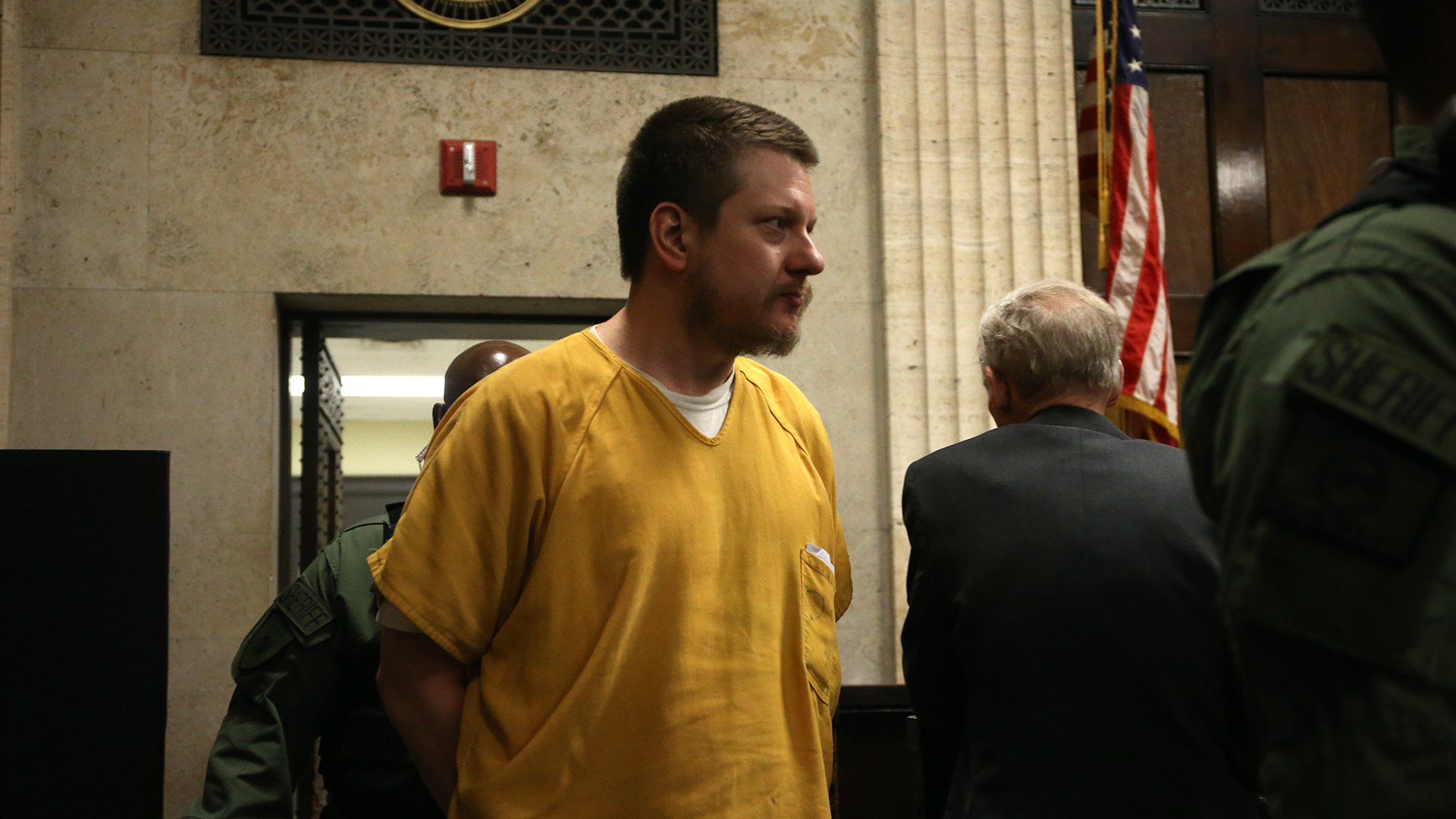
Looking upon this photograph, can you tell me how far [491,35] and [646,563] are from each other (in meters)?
3.44

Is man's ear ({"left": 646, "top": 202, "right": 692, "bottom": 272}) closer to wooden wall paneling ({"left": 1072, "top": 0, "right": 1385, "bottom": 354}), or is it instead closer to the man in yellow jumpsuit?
the man in yellow jumpsuit

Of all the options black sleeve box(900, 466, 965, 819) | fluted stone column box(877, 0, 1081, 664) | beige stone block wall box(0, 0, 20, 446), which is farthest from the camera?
fluted stone column box(877, 0, 1081, 664)

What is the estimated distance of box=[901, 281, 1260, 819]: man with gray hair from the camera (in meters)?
1.92

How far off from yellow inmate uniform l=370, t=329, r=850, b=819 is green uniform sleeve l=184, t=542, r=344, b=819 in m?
0.71

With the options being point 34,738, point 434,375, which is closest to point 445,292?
point 34,738

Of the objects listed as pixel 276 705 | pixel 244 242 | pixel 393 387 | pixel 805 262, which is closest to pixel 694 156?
pixel 805 262

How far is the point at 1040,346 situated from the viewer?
224cm

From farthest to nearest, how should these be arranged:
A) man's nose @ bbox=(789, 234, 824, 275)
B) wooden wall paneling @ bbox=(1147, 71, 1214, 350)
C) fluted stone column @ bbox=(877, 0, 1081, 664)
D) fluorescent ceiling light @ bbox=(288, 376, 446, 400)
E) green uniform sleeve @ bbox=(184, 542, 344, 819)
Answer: fluorescent ceiling light @ bbox=(288, 376, 446, 400) < wooden wall paneling @ bbox=(1147, 71, 1214, 350) < fluted stone column @ bbox=(877, 0, 1081, 664) < green uniform sleeve @ bbox=(184, 542, 344, 819) < man's nose @ bbox=(789, 234, 824, 275)

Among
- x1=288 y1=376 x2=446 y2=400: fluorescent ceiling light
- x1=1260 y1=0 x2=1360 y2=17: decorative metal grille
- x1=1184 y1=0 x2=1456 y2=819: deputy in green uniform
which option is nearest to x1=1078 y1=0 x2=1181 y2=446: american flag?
x1=1260 y1=0 x2=1360 y2=17: decorative metal grille

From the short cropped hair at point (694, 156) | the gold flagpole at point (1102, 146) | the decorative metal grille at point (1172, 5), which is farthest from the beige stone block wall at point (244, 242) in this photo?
the short cropped hair at point (694, 156)

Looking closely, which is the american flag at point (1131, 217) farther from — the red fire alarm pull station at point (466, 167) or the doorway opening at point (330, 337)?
the red fire alarm pull station at point (466, 167)

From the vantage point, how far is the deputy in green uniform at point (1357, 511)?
79 cm

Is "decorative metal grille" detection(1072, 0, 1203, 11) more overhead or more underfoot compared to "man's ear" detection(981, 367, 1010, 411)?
more overhead

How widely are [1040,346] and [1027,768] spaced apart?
2.32 ft
